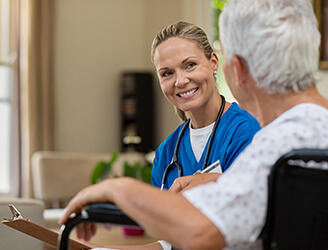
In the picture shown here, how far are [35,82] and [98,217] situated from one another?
5.20 m

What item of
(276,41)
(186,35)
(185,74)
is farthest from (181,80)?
(276,41)

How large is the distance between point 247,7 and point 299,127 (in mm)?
259

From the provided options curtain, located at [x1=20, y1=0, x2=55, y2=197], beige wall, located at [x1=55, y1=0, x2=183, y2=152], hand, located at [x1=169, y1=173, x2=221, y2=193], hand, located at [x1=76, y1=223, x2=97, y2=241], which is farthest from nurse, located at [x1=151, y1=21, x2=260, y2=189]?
beige wall, located at [x1=55, y1=0, x2=183, y2=152]

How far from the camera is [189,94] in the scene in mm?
1924

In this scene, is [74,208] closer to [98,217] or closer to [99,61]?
[98,217]

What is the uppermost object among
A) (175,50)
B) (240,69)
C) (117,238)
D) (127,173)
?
(175,50)

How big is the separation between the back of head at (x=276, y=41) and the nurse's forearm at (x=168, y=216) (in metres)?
0.31

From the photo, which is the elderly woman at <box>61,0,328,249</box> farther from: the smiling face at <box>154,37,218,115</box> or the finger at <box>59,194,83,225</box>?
the smiling face at <box>154,37,218,115</box>

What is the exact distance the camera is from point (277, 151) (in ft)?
3.18

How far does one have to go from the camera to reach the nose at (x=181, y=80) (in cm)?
189

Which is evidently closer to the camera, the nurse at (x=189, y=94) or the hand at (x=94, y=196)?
the hand at (x=94, y=196)

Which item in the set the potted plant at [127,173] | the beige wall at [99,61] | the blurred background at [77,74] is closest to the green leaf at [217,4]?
the blurred background at [77,74]

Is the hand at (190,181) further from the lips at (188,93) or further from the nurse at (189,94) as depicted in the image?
the lips at (188,93)

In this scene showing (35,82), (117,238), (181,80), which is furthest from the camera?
(35,82)
